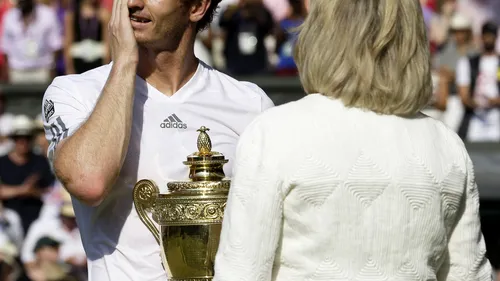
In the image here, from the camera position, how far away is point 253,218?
3.59 m

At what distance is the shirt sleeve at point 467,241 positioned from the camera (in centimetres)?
383

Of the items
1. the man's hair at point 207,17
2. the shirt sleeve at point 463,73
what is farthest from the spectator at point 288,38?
the man's hair at point 207,17

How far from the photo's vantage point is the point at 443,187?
3742 mm

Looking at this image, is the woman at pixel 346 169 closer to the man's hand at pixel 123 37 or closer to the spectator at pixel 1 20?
the man's hand at pixel 123 37

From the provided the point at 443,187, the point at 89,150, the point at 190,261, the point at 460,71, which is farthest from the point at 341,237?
the point at 460,71

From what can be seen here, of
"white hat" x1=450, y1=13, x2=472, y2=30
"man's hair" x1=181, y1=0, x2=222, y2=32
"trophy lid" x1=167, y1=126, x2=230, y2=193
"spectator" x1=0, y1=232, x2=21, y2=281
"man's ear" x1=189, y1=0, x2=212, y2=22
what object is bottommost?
"spectator" x1=0, y1=232, x2=21, y2=281

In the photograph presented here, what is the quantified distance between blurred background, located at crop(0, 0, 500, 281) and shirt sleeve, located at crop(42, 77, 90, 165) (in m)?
6.87

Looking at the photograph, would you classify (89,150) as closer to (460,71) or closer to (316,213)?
(316,213)

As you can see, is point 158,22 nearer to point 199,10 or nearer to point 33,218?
point 199,10

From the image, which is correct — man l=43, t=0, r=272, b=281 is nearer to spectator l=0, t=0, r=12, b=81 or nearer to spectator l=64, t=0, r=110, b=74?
spectator l=64, t=0, r=110, b=74

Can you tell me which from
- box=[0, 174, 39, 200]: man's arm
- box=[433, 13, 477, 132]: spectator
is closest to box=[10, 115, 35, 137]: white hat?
box=[0, 174, 39, 200]: man's arm

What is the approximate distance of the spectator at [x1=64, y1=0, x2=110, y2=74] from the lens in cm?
1377

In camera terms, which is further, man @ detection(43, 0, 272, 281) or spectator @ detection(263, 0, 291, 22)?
spectator @ detection(263, 0, 291, 22)

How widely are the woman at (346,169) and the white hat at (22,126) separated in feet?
30.8
